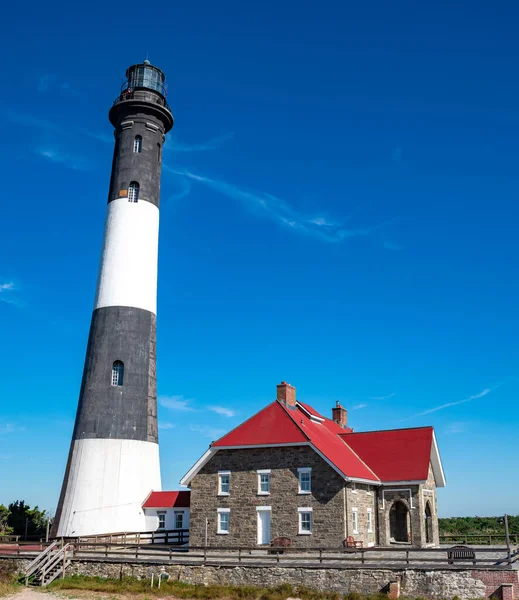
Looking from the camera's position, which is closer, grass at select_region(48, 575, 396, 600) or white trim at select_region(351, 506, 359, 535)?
grass at select_region(48, 575, 396, 600)

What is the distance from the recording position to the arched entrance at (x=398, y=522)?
32.6 meters

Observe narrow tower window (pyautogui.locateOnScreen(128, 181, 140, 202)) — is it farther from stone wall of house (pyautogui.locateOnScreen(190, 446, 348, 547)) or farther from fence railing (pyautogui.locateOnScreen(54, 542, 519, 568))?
fence railing (pyautogui.locateOnScreen(54, 542, 519, 568))

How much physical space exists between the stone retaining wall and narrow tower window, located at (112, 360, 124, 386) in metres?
8.57

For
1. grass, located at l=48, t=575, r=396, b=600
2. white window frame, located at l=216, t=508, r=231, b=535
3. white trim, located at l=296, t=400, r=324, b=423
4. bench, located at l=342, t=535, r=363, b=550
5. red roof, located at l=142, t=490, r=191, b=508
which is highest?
white trim, located at l=296, t=400, r=324, b=423

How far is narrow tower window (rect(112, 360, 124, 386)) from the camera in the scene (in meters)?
30.6

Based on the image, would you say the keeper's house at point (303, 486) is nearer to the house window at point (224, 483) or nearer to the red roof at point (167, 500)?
the house window at point (224, 483)

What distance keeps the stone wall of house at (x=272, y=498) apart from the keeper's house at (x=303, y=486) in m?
0.04

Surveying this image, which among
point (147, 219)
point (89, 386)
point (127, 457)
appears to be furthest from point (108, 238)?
point (127, 457)

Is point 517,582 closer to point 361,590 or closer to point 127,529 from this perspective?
point 361,590

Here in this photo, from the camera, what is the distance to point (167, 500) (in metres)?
30.3

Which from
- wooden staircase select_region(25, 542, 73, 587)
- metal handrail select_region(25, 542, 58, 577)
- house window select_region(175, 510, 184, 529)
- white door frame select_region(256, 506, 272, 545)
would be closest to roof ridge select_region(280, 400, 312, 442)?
white door frame select_region(256, 506, 272, 545)

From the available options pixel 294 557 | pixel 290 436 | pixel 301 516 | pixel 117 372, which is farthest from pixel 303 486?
pixel 117 372

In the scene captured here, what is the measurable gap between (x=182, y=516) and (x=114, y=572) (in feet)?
21.3

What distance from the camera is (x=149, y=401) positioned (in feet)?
102
